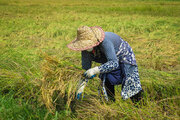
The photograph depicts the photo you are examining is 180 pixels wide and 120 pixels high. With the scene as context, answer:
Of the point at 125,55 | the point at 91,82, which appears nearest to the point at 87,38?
the point at 125,55

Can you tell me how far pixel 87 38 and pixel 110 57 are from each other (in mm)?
250

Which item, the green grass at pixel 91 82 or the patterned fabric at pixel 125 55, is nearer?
the green grass at pixel 91 82

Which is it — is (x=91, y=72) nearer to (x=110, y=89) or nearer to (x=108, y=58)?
(x=108, y=58)

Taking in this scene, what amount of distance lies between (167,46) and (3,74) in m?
3.14

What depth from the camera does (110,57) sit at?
1700mm

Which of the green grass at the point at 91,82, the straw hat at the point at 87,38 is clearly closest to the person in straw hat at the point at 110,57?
the straw hat at the point at 87,38

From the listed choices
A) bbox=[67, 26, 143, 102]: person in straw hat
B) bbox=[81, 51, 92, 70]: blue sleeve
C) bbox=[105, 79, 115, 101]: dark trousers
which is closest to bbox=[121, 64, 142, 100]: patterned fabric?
bbox=[67, 26, 143, 102]: person in straw hat

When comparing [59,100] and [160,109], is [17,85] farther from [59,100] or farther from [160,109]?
[160,109]

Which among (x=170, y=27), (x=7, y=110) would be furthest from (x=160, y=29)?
(x=7, y=110)

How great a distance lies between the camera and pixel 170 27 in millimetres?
5773

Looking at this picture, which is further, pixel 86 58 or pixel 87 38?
pixel 86 58

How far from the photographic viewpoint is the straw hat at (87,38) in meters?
1.70

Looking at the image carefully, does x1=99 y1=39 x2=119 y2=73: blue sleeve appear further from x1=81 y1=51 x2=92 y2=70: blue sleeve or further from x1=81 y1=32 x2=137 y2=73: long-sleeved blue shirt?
x1=81 y1=51 x2=92 y2=70: blue sleeve

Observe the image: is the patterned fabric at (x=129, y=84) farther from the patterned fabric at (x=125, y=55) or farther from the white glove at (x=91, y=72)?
the white glove at (x=91, y=72)
